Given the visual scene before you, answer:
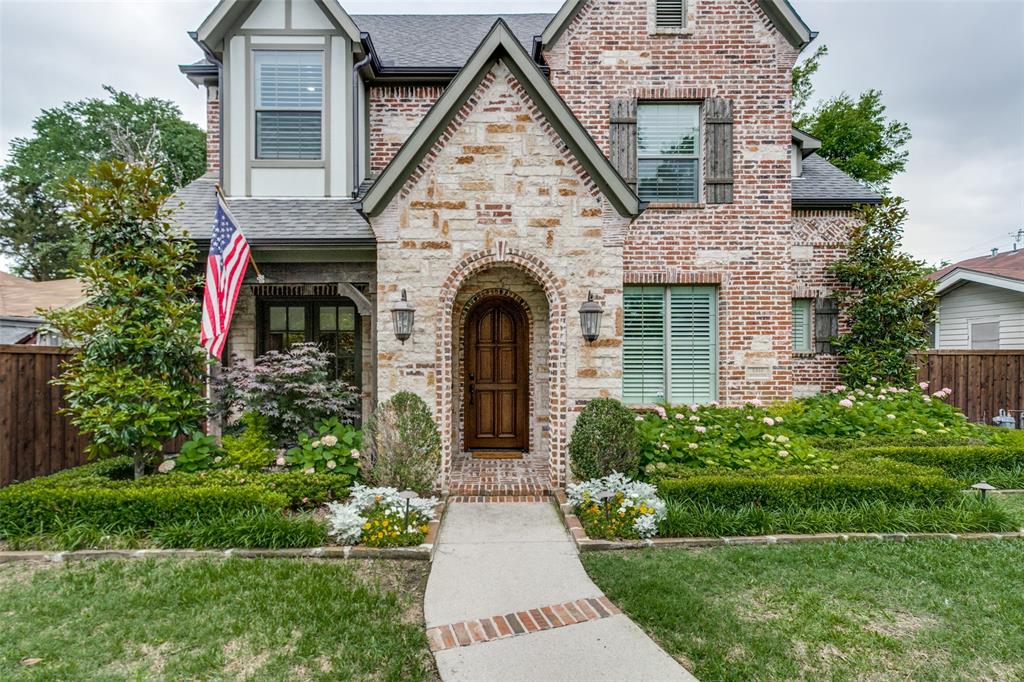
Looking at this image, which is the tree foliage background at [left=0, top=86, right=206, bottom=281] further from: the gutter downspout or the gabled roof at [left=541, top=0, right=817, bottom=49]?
the gabled roof at [left=541, top=0, right=817, bottom=49]

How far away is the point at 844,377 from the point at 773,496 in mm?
5631

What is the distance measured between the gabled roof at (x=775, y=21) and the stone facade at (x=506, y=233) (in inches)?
109

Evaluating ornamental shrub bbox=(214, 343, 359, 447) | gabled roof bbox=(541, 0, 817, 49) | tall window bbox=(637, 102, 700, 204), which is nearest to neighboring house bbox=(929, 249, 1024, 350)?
gabled roof bbox=(541, 0, 817, 49)

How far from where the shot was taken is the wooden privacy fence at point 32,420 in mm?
5848

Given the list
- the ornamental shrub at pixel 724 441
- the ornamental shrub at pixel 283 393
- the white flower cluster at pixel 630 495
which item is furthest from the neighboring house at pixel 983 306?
the ornamental shrub at pixel 283 393

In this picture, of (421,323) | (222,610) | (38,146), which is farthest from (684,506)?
(38,146)

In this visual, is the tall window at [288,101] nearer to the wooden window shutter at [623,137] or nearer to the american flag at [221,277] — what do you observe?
the american flag at [221,277]

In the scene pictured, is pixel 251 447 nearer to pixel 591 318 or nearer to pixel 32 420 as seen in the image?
pixel 32 420

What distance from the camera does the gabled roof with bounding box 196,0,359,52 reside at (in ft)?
25.4

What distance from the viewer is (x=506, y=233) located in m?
6.26

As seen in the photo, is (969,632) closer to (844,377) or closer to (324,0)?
(844,377)

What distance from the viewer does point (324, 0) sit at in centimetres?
784

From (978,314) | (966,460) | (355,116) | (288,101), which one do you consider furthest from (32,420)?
(978,314)

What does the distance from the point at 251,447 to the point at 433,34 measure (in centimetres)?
958
